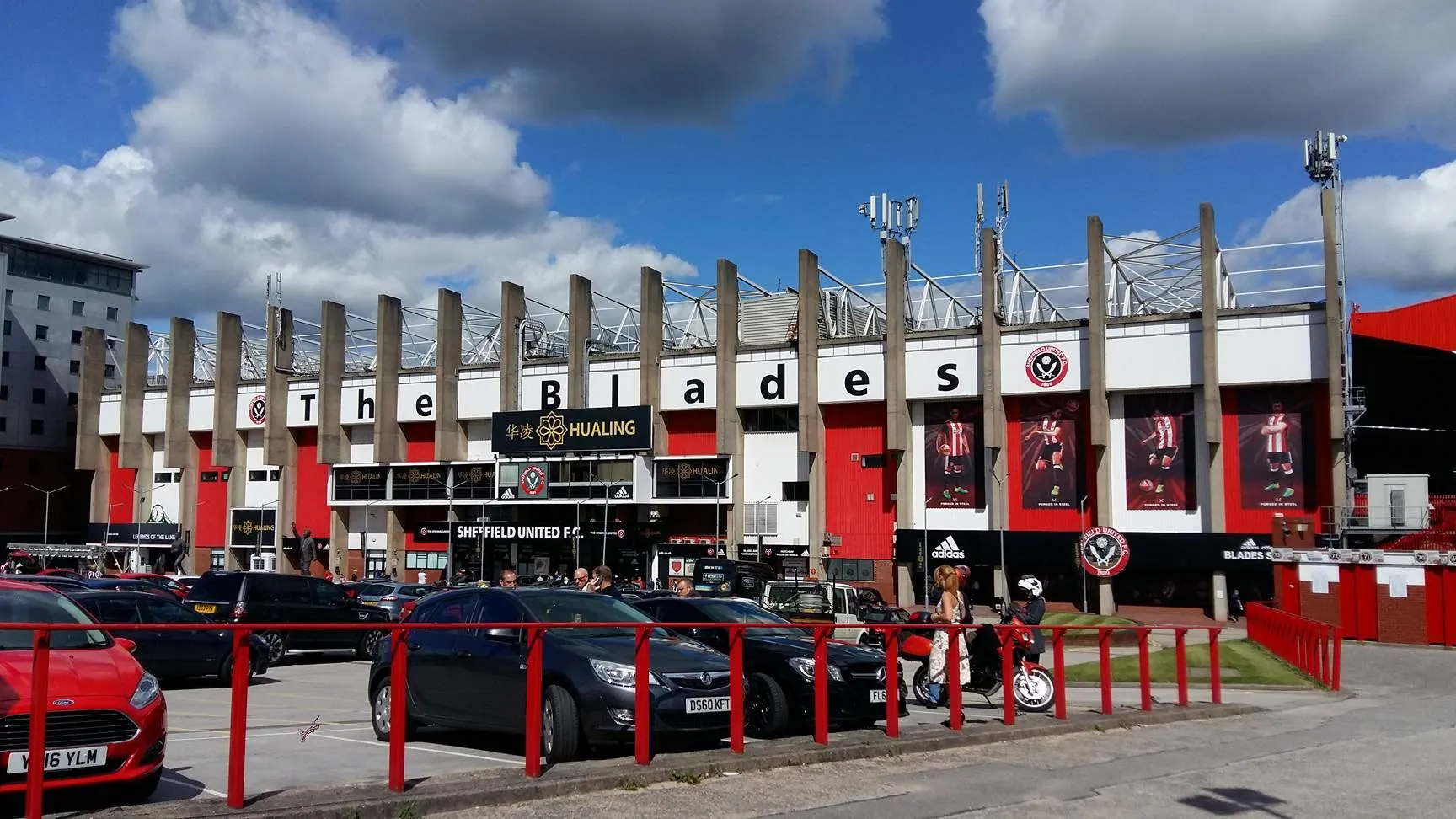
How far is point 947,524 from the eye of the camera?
190 feet

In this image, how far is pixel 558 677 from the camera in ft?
34.4

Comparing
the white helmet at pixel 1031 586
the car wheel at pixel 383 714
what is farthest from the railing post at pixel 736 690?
the white helmet at pixel 1031 586

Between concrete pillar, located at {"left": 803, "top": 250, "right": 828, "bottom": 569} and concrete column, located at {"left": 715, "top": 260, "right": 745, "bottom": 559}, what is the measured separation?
3.79m

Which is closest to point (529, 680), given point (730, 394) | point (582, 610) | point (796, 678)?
point (582, 610)

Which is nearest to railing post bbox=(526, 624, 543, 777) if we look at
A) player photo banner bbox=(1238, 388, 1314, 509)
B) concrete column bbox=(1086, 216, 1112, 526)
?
concrete column bbox=(1086, 216, 1112, 526)

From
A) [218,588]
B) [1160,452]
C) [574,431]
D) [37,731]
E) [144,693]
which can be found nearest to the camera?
[37,731]

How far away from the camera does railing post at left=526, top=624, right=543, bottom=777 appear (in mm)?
9211

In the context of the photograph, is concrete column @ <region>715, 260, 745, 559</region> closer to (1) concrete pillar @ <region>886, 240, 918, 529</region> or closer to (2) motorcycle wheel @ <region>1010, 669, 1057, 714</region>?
(1) concrete pillar @ <region>886, 240, 918, 529</region>

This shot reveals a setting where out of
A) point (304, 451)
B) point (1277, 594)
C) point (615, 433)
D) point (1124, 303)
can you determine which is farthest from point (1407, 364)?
point (304, 451)

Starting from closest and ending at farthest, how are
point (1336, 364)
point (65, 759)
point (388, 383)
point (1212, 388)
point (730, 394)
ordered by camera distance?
1. point (65, 759)
2. point (1336, 364)
3. point (1212, 388)
4. point (730, 394)
5. point (388, 383)

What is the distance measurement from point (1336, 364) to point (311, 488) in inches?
2341

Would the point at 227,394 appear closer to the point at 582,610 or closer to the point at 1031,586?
the point at 1031,586

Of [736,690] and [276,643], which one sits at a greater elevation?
[736,690]

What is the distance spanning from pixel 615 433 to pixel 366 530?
2029 cm
